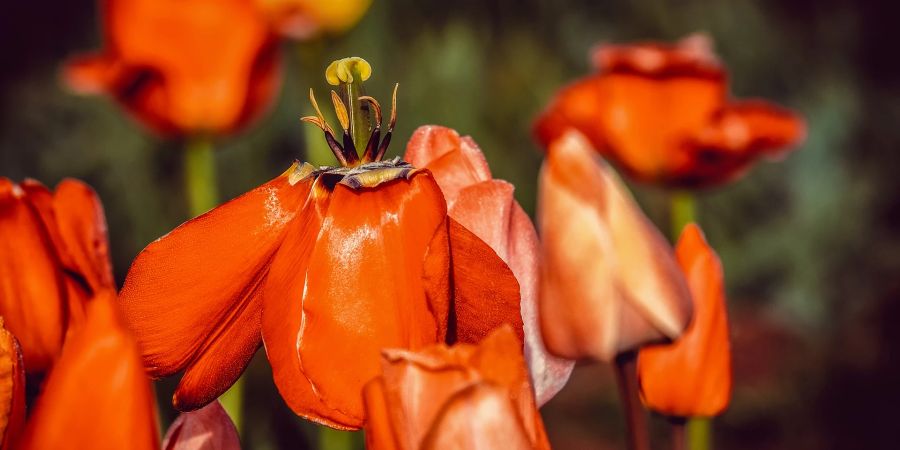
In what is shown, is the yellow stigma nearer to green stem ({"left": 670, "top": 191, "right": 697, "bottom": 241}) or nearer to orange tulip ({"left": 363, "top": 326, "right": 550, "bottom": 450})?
orange tulip ({"left": 363, "top": 326, "right": 550, "bottom": 450})

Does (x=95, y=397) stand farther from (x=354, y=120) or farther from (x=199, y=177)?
(x=199, y=177)

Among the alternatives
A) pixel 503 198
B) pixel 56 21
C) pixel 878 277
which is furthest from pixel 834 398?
pixel 503 198

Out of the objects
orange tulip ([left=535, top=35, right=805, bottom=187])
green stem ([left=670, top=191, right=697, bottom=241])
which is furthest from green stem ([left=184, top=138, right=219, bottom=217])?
green stem ([left=670, top=191, right=697, bottom=241])

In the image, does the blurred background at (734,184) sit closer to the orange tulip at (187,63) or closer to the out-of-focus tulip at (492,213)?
the orange tulip at (187,63)

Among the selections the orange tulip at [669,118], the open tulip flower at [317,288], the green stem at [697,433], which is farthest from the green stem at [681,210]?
the open tulip flower at [317,288]

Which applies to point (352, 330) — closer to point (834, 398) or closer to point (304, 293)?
point (304, 293)

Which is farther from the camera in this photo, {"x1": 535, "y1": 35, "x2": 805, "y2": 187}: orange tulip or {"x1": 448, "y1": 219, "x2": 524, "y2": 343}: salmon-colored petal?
{"x1": 535, "y1": 35, "x2": 805, "y2": 187}: orange tulip

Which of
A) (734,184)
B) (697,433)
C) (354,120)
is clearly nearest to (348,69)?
(354,120)
